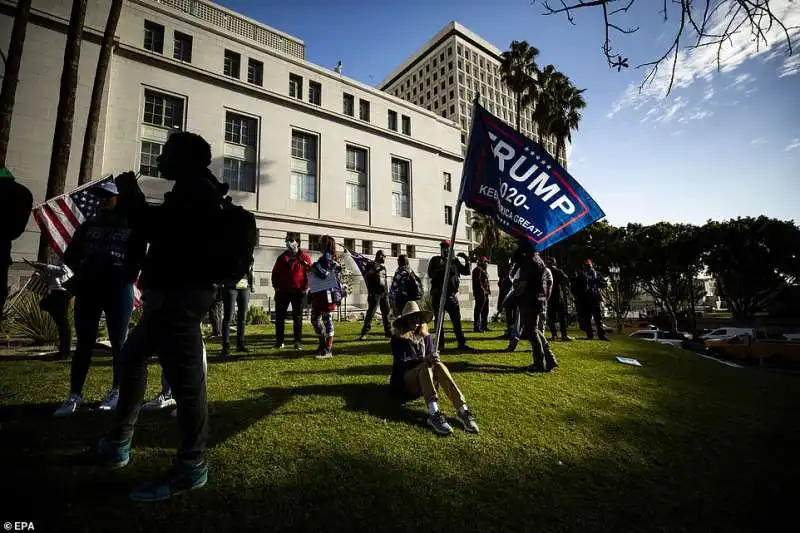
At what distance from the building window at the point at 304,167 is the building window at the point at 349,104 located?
453 centimetres

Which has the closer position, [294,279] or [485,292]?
[294,279]

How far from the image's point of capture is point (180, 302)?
7.18ft

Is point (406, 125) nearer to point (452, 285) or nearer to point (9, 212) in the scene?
point (452, 285)

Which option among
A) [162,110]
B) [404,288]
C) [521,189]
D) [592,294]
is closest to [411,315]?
[521,189]

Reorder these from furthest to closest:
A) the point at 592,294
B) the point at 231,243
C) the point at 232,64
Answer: the point at 232,64, the point at 592,294, the point at 231,243

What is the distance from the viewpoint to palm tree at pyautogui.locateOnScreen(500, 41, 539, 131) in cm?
2544

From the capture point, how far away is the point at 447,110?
203ft

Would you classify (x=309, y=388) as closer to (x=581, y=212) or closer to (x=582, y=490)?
(x=582, y=490)

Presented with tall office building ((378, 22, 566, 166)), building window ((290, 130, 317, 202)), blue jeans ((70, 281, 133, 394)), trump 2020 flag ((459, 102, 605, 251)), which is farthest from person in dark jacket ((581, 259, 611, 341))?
tall office building ((378, 22, 566, 166))

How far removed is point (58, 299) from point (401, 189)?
2804 centimetres

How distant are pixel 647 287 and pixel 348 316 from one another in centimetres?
3104

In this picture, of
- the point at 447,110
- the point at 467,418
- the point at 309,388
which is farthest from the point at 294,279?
the point at 447,110

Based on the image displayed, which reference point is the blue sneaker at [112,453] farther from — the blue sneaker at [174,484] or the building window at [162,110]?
the building window at [162,110]

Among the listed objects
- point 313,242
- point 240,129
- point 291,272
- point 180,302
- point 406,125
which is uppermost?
point 406,125
